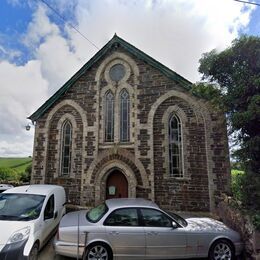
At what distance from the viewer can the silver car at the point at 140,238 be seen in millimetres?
5660

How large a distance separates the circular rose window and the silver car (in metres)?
7.99

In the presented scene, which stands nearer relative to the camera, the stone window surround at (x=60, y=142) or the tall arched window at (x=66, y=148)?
the stone window surround at (x=60, y=142)

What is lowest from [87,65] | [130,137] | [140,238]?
[140,238]

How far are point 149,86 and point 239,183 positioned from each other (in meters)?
6.63

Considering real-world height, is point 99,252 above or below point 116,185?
below

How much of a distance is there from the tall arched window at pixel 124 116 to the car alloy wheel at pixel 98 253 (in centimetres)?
652

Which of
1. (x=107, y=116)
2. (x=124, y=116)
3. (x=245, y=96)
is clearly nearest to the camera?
(x=245, y=96)

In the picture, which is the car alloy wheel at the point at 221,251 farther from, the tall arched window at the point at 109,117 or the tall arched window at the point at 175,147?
the tall arched window at the point at 109,117

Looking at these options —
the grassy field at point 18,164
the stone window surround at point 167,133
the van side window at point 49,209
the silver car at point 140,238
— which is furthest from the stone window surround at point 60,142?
the grassy field at point 18,164

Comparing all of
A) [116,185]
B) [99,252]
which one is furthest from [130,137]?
[99,252]

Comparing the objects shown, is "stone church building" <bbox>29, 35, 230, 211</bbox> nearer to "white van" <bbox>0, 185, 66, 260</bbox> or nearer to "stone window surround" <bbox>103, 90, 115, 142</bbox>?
"stone window surround" <bbox>103, 90, 115, 142</bbox>

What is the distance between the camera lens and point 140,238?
5766 mm

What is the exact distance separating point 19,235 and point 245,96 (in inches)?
286

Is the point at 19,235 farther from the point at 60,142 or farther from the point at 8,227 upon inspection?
the point at 60,142
